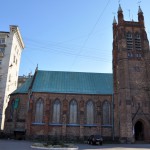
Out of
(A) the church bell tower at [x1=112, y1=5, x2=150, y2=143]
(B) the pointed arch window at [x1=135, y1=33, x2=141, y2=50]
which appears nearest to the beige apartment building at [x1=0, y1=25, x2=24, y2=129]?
(A) the church bell tower at [x1=112, y1=5, x2=150, y2=143]

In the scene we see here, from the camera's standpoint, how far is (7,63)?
4403 centimetres

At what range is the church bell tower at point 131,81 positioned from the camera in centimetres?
3378

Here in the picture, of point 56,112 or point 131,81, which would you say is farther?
point 56,112

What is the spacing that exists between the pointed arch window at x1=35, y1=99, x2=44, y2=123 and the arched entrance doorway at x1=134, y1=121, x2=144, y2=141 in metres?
17.2

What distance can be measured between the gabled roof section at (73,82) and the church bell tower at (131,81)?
13.2ft

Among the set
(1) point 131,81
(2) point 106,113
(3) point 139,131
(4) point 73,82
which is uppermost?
(4) point 73,82

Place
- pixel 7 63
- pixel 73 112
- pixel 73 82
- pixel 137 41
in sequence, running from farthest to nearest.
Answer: pixel 7 63
pixel 73 82
pixel 137 41
pixel 73 112

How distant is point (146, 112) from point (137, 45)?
1263cm

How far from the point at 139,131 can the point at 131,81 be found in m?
8.92

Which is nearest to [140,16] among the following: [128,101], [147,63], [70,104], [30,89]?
[147,63]

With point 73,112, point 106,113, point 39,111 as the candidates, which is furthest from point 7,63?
point 106,113

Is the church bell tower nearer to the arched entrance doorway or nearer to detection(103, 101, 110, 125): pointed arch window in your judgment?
the arched entrance doorway

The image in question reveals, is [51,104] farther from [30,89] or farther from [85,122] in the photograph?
[85,122]

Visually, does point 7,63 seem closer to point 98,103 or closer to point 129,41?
point 98,103
